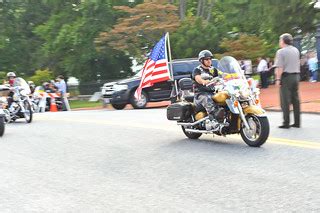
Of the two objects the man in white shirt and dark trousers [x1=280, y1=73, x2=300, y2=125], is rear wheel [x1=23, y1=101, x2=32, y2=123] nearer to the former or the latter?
dark trousers [x1=280, y1=73, x2=300, y2=125]

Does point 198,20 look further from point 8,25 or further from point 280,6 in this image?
point 8,25

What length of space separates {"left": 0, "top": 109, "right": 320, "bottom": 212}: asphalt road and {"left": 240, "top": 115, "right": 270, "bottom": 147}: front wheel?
0.15 meters

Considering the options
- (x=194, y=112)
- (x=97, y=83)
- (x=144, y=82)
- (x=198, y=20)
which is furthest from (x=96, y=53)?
(x=194, y=112)

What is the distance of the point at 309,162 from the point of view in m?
7.48

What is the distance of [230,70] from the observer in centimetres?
937

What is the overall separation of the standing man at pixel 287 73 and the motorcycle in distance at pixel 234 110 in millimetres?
1773

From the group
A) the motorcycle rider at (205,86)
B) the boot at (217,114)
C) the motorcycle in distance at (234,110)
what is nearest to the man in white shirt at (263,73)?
the motorcycle in distance at (234,110)

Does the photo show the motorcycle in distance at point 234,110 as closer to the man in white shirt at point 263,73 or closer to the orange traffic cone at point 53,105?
the orange traffic cone at point 53,105

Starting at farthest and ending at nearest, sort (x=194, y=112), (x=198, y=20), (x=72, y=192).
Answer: (x=198, y=20), (x=194, y=112), (x=72, y=192)

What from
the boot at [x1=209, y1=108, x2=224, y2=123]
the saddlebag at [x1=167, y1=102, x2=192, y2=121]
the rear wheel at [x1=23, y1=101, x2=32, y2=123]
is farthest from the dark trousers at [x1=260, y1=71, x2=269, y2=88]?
the boot at [x1=209, y1=108, x2=224, y2=123]

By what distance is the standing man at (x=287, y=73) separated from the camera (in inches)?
433

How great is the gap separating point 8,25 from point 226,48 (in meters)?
21.0

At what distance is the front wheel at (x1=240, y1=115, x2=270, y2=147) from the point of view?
865cm

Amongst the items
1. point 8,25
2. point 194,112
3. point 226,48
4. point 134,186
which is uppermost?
point 8,25
